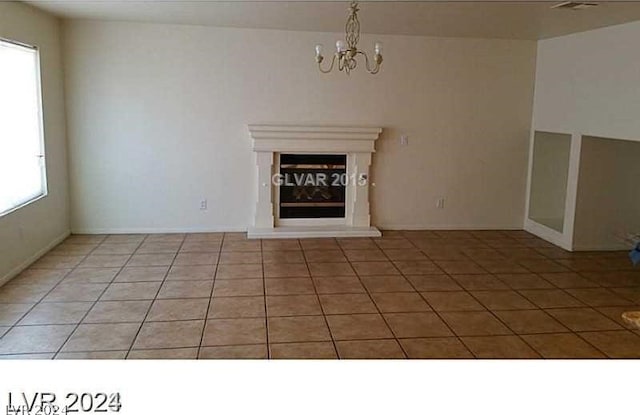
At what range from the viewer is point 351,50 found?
431cm

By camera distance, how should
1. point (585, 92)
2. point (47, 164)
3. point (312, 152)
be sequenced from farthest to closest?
point (312, 152) < point (585, 92) < point (47, 164)

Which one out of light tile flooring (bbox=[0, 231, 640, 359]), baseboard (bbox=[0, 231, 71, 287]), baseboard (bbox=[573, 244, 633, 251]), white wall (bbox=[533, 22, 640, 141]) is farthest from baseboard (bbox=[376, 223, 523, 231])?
baseboard (bbox=[0, 231, 71, 287])

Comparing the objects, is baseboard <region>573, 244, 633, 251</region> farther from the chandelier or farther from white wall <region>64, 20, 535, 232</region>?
the chandelier

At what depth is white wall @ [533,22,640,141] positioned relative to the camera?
502 centimetres

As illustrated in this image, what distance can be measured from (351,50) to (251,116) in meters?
2.28

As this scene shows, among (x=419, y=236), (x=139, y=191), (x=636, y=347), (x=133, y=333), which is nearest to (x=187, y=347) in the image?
(x=133, y=333)

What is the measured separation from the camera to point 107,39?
593 cm

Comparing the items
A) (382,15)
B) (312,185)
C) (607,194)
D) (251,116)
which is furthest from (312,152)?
(607,194)

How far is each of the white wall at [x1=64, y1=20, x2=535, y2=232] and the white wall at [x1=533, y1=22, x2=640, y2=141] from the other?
0.33m

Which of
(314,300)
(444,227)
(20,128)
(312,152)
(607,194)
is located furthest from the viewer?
(444,227)

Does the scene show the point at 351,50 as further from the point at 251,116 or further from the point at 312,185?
the point at 312,185

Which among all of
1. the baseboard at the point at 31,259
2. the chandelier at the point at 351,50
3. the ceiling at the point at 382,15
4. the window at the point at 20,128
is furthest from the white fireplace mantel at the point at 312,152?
the window at the point at 20,128

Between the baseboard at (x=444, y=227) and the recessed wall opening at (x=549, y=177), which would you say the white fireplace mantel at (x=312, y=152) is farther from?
the recessed wall opening at (x=549, y=177)

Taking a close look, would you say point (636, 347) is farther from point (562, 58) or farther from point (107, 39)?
point (107, 39)
